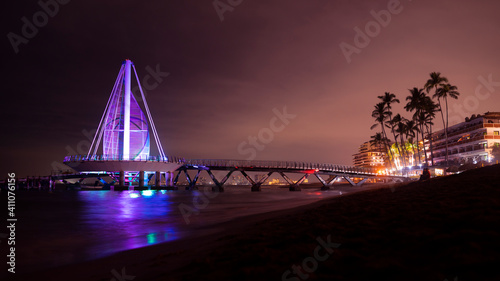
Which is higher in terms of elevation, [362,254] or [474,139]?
[474,139]

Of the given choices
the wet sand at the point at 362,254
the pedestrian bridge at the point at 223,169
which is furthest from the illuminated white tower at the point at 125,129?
the wet sand at the point at 362,254

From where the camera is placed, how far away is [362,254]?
5.47 meters

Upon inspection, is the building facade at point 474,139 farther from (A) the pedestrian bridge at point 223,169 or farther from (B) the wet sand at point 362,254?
(B) the wet sand at point 362,254

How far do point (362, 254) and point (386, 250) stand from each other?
446mm

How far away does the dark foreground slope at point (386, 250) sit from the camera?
170 inches

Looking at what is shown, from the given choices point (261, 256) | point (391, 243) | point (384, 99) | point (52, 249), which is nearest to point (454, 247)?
point (391, 243)

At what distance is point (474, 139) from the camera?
90000 millimetres

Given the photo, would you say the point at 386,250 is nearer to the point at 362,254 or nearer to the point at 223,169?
the point at 362,254

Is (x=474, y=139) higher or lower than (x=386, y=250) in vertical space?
higher

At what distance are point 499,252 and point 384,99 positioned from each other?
97710mm

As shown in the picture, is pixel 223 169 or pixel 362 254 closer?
pixel 362 254

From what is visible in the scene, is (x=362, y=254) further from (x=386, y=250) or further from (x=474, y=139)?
(x=474, y=139)

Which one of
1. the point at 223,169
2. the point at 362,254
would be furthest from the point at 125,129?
the point at 362,254

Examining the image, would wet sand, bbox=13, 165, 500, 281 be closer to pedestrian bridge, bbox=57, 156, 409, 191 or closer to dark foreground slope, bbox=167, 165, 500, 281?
dark foreground slope, bbox=167, 165, 500, 281
